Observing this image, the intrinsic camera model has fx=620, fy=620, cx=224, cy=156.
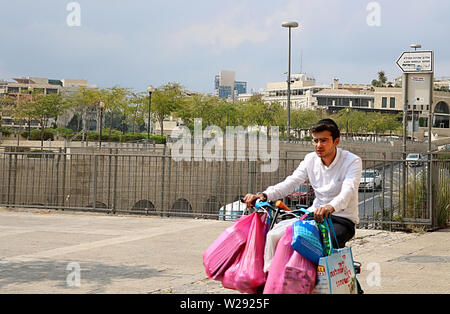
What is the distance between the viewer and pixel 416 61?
1342cm

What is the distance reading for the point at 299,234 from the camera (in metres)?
4.25

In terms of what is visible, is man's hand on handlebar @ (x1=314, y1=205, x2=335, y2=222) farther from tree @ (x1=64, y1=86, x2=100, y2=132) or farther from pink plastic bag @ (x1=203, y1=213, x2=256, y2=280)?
tree @ (x1=64, y1=86, x2=100, y2=132)

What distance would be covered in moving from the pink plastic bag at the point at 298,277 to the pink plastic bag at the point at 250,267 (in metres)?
0.31

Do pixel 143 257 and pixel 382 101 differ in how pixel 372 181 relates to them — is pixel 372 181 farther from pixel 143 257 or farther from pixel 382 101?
pixel 382 101

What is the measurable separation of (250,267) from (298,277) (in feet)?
1.44

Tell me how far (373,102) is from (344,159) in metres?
149

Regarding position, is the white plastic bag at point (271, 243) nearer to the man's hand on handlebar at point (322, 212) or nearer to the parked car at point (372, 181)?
the man's hand on handlebar at point (322, 212)

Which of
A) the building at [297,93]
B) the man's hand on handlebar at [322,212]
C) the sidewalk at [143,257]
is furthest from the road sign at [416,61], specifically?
the building at [297,93]

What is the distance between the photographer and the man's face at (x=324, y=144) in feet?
16.1

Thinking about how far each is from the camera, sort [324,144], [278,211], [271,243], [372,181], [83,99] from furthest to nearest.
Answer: [83,99]
[372,181]
[324,144]
[278,211]
[271,243]

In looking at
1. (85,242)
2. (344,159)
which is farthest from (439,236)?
(344,159)

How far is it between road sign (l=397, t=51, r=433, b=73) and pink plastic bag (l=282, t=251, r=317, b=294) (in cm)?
1014

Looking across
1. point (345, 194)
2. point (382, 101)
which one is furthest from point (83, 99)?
point (382, 101)

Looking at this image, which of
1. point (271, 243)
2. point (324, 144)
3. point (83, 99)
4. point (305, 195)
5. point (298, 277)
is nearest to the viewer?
point (298, 277)
